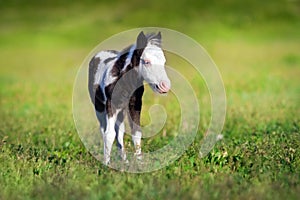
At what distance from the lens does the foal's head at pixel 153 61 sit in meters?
8.61

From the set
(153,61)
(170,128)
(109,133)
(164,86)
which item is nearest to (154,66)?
(153,61)

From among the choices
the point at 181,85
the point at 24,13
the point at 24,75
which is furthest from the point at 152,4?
the point at 181,85

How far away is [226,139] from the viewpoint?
10.9 m

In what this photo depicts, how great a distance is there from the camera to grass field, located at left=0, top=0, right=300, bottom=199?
23.9 ft

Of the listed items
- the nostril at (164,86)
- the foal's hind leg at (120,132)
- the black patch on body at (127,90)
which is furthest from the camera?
the foal's hind leg at (120,132)

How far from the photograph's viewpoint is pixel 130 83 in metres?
9.10

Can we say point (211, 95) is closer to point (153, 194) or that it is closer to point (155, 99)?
point (155, 99)

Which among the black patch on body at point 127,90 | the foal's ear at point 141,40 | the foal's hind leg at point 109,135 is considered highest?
the foal's ear at point 141,40

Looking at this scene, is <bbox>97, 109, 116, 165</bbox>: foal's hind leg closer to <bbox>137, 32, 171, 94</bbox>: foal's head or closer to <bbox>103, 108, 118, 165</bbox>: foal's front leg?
<bbox>103, 108, 118, 165</bbox>: foal's front leg

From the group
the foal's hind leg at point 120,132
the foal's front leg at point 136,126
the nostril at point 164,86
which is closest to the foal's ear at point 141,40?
the nostril at point 164,86

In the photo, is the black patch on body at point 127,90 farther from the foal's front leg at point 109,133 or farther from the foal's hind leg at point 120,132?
the foal's hind leg at point 120,132

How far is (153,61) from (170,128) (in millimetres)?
4158

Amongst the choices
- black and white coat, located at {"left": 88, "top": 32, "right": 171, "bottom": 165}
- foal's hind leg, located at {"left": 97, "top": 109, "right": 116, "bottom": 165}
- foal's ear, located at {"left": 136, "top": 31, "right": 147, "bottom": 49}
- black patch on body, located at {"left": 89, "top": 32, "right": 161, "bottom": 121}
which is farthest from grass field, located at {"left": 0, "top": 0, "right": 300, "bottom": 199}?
foal's ear, located at {"left": 136, "top": 31, "right": 147, "bottom": 49}

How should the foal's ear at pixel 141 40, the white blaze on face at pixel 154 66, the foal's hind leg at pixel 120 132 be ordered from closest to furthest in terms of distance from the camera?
the white blaze on face at pixel 154 66 < the foal's ear at pixel 141 40 < the foal's hind leg at pixel 120 132
